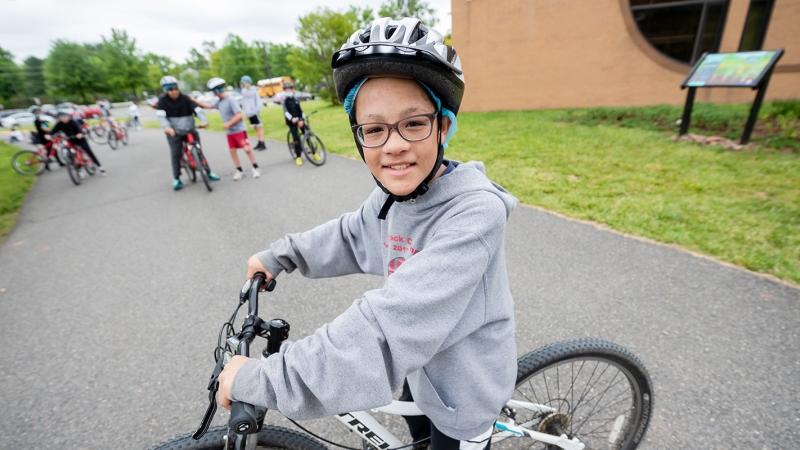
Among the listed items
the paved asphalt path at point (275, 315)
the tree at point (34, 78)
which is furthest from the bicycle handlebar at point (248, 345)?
the tree at point (34, 78)

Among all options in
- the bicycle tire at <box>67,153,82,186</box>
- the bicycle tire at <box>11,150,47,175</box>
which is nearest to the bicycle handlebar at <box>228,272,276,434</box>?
the bicycle tire at <box>67,153,82,186</box>

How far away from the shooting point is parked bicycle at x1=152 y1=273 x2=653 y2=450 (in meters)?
1.16

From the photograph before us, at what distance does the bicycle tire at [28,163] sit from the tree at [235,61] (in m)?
70.5

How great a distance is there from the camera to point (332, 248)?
1598 mm

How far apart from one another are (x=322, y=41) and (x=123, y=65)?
154 ft

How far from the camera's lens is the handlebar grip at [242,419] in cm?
90

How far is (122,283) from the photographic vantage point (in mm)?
4086

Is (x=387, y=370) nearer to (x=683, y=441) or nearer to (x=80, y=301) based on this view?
(x=683, y=441)

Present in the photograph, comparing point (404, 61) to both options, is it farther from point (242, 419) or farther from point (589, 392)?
point (589, 392)

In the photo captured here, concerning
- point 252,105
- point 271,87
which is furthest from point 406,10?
point 252,105

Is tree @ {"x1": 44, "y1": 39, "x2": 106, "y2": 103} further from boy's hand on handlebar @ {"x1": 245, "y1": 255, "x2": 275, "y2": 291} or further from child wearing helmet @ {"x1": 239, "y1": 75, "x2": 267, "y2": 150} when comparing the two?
boy's hand on handlebar @ {"x1": 245, "y1": 255, "x2": 275, "y2": 291}

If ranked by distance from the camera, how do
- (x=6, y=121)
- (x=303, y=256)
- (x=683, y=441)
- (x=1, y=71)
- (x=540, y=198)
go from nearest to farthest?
(x=303, y=256) < (x=683, y=441) < (x=540, y=198) < (x=6, y=121) < (x=1, y=71)

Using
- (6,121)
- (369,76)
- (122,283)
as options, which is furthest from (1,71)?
(369,76)

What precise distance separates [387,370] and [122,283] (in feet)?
14.5
